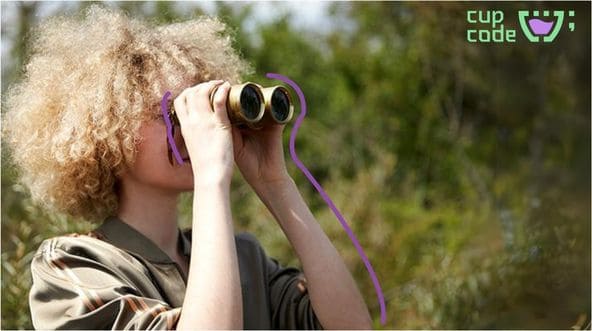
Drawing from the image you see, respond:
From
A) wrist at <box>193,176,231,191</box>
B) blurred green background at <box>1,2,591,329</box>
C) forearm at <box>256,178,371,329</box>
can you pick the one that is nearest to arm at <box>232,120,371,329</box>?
forearm at <box>256,178,371,329</box>

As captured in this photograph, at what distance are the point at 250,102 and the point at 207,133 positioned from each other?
114 millimetres

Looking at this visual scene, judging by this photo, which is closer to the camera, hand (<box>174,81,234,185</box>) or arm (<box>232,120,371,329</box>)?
hand (<box>174,81,234,185</box>)

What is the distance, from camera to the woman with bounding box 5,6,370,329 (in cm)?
170

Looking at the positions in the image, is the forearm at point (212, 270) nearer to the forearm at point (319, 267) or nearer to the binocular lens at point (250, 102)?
the binocular lens at point (250, 102)

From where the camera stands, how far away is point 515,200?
5539 mm

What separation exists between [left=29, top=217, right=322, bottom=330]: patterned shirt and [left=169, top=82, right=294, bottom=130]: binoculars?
0.28m

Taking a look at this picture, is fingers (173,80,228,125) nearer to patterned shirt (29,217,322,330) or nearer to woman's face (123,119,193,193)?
woman's face (123,119,193,193)

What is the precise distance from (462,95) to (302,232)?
5108 millimetres

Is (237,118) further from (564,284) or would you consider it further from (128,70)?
(564,284)

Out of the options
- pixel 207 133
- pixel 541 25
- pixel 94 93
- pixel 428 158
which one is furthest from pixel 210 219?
pixel 428 158

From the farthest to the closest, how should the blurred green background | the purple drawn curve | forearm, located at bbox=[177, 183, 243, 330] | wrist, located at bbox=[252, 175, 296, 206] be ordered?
the purple drawn curve < the blurred green background < wrist, located at bbox=[252, 175, 296, 206] < forearm, located at bbox=[177, 183, 243, 330]

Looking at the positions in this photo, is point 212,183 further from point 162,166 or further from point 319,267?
point 319,267

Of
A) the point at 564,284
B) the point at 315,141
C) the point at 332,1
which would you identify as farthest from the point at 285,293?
the point at 332,1

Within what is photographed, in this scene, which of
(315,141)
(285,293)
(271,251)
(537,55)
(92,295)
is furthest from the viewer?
(315,141)
